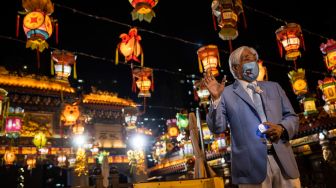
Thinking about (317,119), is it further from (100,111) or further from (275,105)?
(100,111)

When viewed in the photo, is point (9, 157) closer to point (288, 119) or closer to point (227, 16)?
point (227, 16)

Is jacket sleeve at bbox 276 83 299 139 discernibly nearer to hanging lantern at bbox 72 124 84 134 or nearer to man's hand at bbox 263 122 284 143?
man's hand at bbox 263 122 284 143

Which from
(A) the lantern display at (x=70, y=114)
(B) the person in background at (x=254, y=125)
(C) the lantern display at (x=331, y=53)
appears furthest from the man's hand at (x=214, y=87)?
(A) the lantern display at (x=70, y=114)

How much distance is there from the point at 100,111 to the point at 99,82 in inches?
249

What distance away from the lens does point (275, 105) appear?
9.48ft

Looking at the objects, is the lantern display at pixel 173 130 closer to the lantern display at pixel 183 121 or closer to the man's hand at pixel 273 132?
the lantern display at pixel 183 121

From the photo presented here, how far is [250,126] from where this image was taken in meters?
2.73

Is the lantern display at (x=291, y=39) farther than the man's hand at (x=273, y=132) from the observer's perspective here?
Yes

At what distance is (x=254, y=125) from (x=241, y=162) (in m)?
0.37

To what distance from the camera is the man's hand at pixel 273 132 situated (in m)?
2.53

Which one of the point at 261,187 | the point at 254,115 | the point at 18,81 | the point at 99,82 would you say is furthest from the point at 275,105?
the point at 99,82

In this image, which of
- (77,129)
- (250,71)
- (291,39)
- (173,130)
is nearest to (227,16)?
(291,39)

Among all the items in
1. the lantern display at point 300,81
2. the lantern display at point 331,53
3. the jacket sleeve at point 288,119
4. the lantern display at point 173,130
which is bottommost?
the jacket sleeve at point 288,119

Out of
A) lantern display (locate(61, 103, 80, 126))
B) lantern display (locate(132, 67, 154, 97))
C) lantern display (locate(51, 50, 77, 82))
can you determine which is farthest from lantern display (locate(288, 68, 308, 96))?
lantern display (locate(61, 103, 80, 126))
